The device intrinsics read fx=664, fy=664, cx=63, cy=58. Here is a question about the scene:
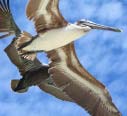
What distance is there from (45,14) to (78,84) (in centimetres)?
280

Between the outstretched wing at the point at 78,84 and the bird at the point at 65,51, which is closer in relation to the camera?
the bird at the point at 65,51

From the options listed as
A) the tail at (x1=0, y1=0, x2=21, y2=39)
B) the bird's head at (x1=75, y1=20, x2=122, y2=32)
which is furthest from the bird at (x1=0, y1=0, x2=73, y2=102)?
the bird's head at (x1=75, y1=20, x2=122, y2=32)

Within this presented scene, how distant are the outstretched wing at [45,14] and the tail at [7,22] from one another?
210 cm

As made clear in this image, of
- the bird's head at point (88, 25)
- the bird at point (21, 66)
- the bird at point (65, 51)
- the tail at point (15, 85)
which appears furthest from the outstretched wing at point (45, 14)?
the tail at point (15, 85)

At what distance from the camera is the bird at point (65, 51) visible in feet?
66.2

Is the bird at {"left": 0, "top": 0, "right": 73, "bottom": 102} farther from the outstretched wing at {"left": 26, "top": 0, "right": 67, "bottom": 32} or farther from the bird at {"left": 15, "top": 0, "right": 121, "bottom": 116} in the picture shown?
the outstretched wing at {"left": 26, "top": 0, "right": 67, "bottom": 32}

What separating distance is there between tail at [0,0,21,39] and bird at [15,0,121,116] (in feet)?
5.28

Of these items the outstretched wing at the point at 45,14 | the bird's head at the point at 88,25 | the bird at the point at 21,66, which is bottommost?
the bird at the point at 21,66

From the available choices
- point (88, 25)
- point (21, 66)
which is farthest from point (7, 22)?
point (88, 25)

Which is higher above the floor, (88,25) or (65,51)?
(88,25)

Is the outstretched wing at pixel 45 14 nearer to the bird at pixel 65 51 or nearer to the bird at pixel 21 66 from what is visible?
the bird at pixel 65 51

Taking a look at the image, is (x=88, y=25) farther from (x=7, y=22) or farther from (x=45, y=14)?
(x=7, y=22)

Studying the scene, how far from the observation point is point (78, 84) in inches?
866

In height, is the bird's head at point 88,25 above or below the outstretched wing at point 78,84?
above
